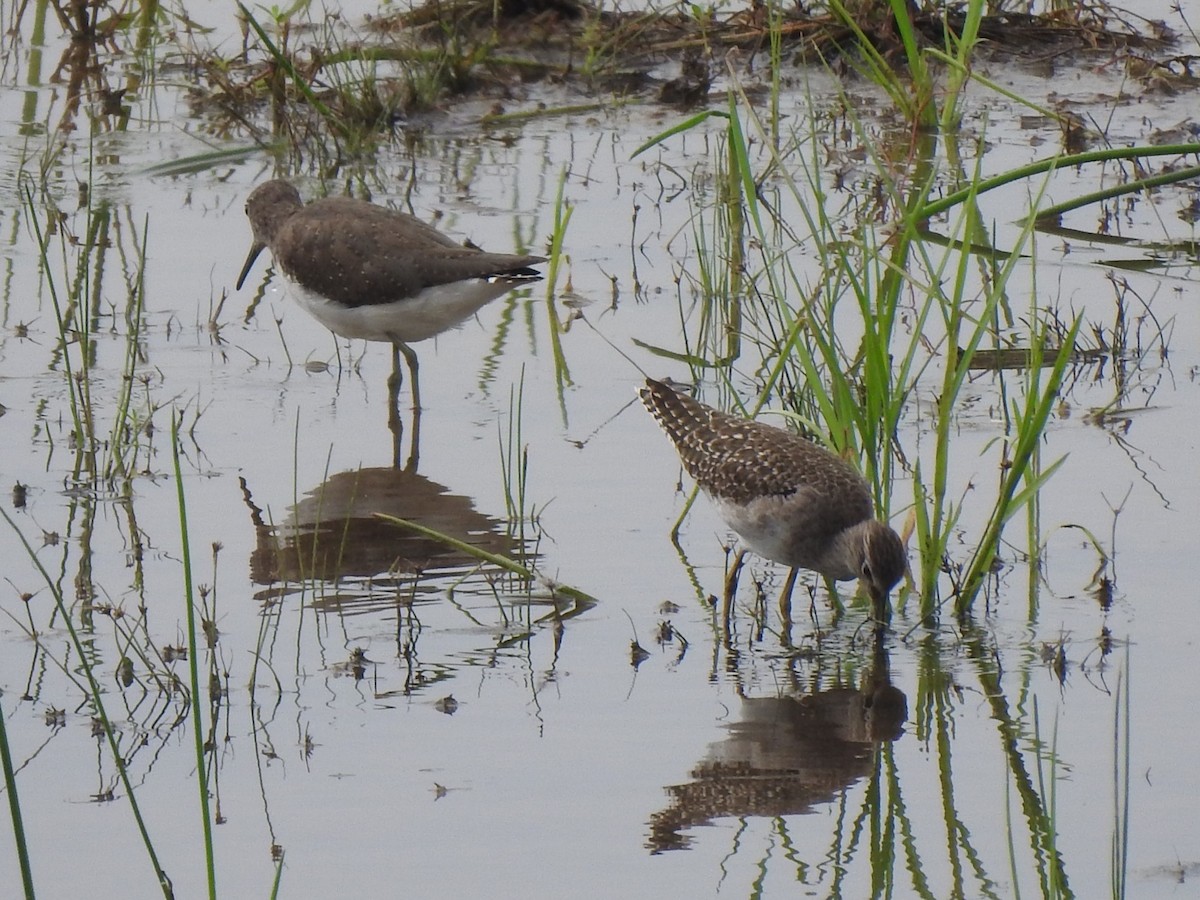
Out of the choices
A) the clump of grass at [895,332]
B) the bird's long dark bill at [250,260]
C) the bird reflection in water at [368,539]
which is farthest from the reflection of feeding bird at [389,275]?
the clump of grass at [895,332]

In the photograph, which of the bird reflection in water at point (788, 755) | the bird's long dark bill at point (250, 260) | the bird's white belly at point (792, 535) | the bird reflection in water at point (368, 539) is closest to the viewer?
the bird reflection in water at point (788, 755)

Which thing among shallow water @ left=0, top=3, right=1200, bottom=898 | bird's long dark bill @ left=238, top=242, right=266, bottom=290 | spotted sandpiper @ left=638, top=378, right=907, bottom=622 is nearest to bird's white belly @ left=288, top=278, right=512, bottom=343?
shallow water @ left=0, top=3, right=1200, bottom=898

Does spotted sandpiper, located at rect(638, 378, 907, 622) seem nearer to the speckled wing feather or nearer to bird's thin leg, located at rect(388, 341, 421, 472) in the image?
the speckled wing feather

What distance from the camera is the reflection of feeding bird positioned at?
809 centimetres

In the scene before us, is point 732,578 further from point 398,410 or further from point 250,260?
point 250,260

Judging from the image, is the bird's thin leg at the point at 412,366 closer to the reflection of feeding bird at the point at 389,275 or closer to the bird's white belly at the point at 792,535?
the reflection of feeding bird at the point at 389,275

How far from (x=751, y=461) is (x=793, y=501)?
1.16 ft

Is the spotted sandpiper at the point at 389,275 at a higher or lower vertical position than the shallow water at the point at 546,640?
higher

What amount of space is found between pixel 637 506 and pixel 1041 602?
1543 millimetres

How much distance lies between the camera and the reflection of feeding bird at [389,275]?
8.09 metres

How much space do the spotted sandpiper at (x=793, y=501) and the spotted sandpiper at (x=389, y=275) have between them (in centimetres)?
175

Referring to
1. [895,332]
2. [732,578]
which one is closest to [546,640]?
[732,578]

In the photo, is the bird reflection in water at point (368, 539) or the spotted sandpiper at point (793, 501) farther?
the bird reflection in water at point (368, 539)

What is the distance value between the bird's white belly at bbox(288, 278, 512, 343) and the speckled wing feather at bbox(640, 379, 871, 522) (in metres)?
1.55
